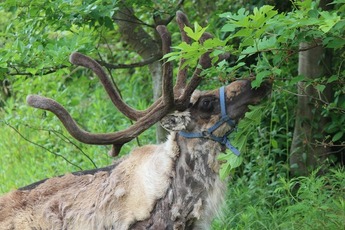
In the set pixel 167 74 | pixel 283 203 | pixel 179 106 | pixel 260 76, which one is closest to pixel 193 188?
pixel 179 106

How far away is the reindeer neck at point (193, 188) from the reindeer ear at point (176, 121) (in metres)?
0.10

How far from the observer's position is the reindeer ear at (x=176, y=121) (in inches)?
213

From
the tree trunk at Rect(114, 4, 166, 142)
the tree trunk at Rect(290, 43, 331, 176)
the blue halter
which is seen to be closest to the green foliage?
the tree trunk at Rect(290, 43, 331, 176)

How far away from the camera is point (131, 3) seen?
6574 millimetres

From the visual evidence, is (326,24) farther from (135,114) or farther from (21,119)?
(21,119)

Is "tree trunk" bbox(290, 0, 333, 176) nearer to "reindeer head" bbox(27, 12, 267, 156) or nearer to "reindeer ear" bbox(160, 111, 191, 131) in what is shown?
"reindeer head" bbox(27, 12, 267, 156)

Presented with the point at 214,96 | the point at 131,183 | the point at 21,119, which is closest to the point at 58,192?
the point at 131,183

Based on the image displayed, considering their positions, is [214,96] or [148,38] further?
[148,38]

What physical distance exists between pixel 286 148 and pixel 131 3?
2.45 m

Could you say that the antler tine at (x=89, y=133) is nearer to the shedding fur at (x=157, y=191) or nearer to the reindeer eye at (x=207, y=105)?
the shedding fur at (x=157, y=191)

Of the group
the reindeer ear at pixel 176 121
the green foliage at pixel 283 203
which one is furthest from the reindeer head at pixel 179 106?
the green foliage at pixel 283 203

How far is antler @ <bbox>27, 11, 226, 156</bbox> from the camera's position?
5.27 meters

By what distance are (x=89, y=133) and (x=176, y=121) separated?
0.66 meters

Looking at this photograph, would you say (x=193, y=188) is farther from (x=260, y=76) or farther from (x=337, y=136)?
(x=337, y=136)
